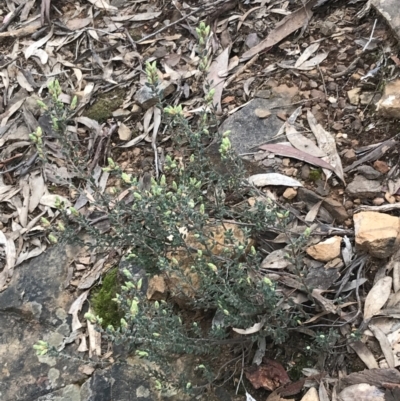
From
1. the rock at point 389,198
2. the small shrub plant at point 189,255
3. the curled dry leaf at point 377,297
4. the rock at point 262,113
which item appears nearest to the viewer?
the small shrub plant at point 189,255

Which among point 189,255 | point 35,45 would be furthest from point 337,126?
point 35,45

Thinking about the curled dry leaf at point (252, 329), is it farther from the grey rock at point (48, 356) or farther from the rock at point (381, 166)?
the rock at point (381, 166)

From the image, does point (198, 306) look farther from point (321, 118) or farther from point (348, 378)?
point (321, 118)

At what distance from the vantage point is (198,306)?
8.22 ft

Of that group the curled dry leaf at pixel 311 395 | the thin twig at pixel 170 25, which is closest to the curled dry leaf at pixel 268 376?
the curled dry leaf at pixel 311 395

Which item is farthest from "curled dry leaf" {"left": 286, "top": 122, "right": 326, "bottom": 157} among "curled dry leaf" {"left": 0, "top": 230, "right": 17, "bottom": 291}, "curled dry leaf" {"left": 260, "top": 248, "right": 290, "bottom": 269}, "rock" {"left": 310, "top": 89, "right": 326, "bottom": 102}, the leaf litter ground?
"curled dry leaf" {"left": 0, "top": 230, "right": 17, "bottom": 291}

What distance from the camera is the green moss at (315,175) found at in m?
2.88

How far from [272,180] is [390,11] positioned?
117 centimetres

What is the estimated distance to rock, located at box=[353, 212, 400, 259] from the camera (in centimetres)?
246

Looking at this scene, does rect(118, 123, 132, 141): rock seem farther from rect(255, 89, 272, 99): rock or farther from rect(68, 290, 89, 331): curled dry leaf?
rect(68, 290, 89, 331): curled dry leaf

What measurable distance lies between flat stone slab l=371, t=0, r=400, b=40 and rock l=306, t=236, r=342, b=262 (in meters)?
1.24

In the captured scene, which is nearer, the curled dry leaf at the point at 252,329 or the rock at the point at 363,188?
the curled dry leaf at the point at 252,329

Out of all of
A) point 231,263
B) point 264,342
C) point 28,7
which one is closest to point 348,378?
point 264,342

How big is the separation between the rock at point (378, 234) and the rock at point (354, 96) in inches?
29.7
